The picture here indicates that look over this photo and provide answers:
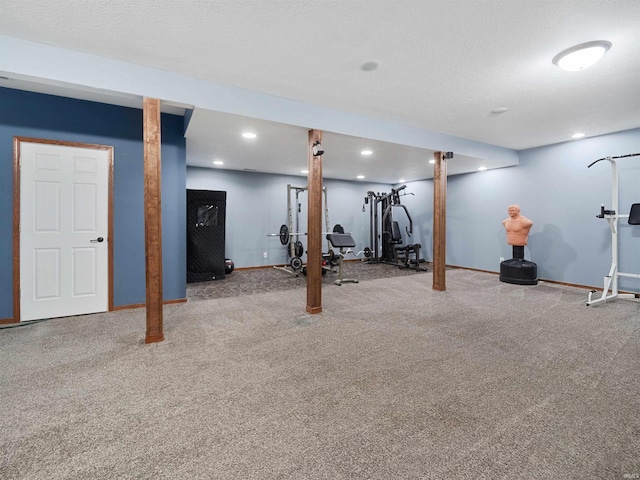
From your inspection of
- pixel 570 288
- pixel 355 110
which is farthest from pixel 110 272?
pixel 570 288

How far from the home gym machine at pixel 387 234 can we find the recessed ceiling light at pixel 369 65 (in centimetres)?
506

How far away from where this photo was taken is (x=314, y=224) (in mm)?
3918

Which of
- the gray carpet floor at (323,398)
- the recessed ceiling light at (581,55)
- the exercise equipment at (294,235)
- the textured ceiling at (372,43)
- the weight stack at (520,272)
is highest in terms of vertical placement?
→ the textured ceiling at (372,43)

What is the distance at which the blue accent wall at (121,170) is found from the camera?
3.41 meters

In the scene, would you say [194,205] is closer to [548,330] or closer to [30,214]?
[30,214]

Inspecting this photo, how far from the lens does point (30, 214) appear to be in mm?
3510

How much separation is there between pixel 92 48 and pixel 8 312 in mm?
3040

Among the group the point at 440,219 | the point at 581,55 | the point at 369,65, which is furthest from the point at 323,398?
the point at 440,219

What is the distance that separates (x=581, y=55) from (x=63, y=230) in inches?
224

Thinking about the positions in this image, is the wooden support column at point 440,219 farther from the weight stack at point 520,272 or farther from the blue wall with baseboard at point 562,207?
the blue wall with baseboard at point 562,207

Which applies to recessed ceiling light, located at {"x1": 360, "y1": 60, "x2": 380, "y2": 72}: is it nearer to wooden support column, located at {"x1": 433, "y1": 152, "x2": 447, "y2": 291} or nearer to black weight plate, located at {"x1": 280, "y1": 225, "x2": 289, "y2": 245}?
wooden support column, located at {"x1": 433, "y1": 152, "x2": 447, "y2": 291}

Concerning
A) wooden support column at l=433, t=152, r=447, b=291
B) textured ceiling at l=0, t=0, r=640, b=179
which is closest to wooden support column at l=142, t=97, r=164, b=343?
textured ceiling at l=0, t=0, r=640, b=179

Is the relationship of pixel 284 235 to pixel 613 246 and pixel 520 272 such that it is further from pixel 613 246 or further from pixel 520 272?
A: pixel 613 246

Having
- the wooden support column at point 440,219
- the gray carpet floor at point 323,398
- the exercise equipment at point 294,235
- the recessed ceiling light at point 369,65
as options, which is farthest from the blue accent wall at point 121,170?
the wooden support column at point 440,219
